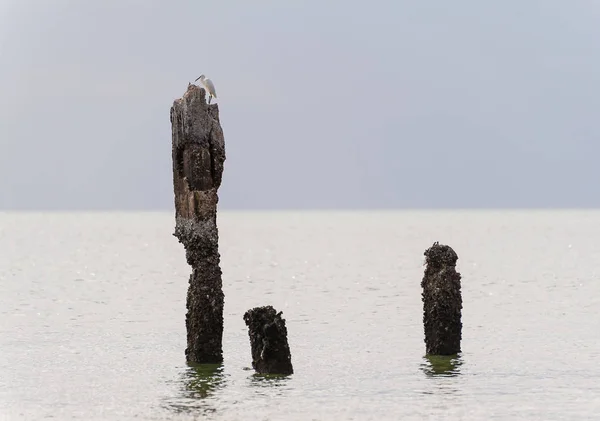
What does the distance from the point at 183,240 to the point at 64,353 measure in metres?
10.7

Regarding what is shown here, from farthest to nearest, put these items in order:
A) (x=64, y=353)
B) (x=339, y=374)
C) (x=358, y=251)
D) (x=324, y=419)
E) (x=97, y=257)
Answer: (x=358, y=251) < (x=97, y=257) < (x=64, y=353) < (x=339, y=374) < (x=324, y=419)

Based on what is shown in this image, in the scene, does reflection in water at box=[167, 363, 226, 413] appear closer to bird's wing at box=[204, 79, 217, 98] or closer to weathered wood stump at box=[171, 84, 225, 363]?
weathered wood stump at box=[171, 84, 225, 363]

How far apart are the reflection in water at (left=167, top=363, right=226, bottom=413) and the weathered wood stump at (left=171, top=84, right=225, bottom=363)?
1.56 m

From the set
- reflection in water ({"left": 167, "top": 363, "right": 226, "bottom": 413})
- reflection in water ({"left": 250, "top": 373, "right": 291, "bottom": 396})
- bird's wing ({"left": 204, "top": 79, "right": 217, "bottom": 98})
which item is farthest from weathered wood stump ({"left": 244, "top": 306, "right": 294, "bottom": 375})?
bird's wing ({"left": 204, "top": 79, "right": 217, "bottom": 98})

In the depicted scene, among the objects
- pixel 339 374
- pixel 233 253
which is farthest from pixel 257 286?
pixel 233 253

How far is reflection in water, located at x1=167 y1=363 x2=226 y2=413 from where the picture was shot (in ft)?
106

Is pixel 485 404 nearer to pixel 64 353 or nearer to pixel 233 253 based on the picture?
pixel 64 353

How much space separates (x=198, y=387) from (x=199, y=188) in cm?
560

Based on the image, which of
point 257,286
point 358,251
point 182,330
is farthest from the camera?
point 358,251

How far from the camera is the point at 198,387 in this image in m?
34.7

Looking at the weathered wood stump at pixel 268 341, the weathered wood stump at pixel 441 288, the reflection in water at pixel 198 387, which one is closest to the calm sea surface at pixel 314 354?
the reflection in water at pixel 198 387

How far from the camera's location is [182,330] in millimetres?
50812

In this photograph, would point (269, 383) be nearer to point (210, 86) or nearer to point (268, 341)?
point (268, 341)

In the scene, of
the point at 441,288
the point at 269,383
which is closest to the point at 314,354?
the point at 441,288
